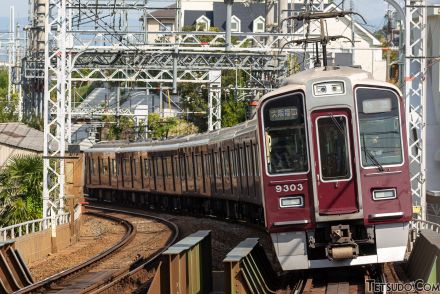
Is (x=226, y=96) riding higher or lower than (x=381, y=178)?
higher

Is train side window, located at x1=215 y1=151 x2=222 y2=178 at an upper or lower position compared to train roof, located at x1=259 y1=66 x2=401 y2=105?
lower

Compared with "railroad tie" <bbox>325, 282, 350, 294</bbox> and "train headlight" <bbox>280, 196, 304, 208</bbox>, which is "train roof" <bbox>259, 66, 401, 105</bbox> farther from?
"railroad tie" <bbox>325, 282, 350, 294</bbox>

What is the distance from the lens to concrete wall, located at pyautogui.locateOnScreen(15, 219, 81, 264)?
60.2ft

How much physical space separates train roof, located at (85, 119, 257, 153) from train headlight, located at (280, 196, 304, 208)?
3.95m

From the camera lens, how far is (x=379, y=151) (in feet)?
43.5

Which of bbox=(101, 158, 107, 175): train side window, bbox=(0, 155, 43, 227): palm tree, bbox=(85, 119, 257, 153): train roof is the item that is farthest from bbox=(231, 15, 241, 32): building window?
bbox=(0, 155, 43, 227): palm tree

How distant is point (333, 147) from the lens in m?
13.3

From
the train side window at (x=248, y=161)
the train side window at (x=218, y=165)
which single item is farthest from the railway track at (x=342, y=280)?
the train side window at (x=218, y=165)

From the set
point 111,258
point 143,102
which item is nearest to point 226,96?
point 143,102

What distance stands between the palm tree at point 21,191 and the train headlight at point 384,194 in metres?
11.0

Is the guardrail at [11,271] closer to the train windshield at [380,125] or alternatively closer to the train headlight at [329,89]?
the train headlight at [329,89]

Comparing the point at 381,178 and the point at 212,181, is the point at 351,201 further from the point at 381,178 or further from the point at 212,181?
the point at 212,181

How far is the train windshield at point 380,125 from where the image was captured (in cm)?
1321

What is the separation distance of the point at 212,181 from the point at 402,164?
13.1 m
